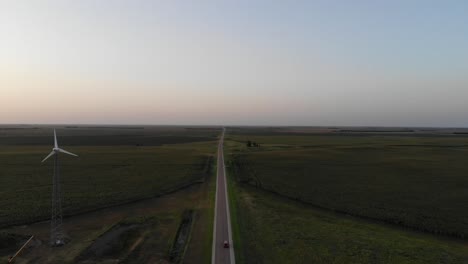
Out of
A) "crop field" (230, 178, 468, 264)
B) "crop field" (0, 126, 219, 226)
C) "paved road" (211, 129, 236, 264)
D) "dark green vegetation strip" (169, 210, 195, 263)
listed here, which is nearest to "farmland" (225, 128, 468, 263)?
"crop field" (230, 178, 468, 264)

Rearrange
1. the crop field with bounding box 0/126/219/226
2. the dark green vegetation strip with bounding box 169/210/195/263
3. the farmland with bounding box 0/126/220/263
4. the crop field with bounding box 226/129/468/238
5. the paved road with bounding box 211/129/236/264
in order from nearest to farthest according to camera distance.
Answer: the paved road with bounding box 211/129/236/264
the dark green vegetation strip with bounding box 169/210/195/263
the farmland with bounding box 0/126/220/263
the crop field with bounding box 226/129/468/238
the crop field with bounding box 0/126/219/226

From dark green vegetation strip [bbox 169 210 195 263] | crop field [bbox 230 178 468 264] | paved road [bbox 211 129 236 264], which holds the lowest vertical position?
dark green vegetation strip [bbox 169 210 195 263]

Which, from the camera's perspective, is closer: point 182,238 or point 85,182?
point 182,238

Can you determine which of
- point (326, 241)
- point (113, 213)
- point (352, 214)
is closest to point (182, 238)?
point (113, 213)

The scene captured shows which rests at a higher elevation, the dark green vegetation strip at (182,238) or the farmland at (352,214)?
the farmland at (352,214)

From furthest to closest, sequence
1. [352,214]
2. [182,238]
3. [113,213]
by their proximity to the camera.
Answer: [113,213], [352,214], [182,238]

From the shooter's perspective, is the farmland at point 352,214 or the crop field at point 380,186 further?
the crop field at point 380,186

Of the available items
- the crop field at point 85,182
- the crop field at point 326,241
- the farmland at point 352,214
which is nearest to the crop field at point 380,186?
the farmland at point 352,214

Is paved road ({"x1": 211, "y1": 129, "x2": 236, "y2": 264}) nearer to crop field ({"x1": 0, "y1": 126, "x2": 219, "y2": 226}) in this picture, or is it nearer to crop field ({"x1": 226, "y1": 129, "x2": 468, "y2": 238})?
crop field ({"x1": 226, "y1": 129, "x2": 468, "y2": 238})

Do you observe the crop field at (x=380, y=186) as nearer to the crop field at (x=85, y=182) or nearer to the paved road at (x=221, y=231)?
the paved road at (x=221, y=231)

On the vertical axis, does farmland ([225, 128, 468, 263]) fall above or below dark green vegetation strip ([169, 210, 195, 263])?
above

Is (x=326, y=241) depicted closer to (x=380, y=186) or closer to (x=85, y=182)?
(x=380, y=186)
